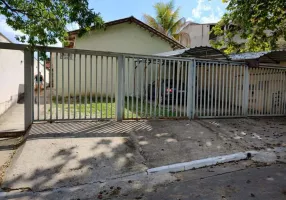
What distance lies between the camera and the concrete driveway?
174 inches

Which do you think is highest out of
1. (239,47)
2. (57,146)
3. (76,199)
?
(239,47)

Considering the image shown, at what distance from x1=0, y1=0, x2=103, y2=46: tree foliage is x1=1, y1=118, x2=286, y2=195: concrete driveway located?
238 centimetres

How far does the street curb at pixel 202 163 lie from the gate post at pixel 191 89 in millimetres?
3059

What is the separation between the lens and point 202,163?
5152mm

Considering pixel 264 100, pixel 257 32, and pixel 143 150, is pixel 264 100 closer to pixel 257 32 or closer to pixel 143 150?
pixel 257 32

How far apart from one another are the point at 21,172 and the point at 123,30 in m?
13.3

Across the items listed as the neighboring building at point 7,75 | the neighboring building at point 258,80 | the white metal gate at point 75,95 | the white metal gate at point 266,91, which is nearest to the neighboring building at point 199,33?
the neighboring building at point 258,80

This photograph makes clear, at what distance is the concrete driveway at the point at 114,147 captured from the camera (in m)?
4.41

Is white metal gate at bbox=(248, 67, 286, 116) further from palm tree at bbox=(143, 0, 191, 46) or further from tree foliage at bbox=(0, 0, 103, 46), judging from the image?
palm tree at bbox=(143, 0, 191, 46)

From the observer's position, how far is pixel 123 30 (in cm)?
1631

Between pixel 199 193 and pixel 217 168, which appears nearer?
pixel 199 193

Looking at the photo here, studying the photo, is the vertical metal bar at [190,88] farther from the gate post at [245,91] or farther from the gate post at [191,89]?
the gate post at [245,91]

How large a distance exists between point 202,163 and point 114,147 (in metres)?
1.97

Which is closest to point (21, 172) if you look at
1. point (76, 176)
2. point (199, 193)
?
point (76, 176)
